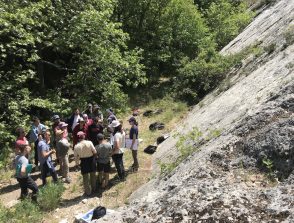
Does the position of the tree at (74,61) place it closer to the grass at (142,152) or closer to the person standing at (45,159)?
the grass at (142,152)

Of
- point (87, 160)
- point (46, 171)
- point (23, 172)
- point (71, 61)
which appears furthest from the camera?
point (71, 61)

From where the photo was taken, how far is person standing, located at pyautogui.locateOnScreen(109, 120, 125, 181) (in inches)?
437

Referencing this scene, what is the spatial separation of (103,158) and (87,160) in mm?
438

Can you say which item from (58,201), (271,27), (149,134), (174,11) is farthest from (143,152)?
(174,11)

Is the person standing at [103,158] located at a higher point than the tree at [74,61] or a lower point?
lower

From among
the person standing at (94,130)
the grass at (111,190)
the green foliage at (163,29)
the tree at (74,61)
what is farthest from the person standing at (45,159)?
the green foliage at (163,29)

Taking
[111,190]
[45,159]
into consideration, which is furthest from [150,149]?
[45,159]

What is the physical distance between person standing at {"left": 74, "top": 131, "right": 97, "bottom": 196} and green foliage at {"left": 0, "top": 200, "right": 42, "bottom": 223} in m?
1.57

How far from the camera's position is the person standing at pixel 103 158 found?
10.6 metres

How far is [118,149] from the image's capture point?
438 inches

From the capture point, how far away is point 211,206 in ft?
15.2

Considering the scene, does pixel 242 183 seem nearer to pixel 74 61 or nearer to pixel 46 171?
pixel 46 171

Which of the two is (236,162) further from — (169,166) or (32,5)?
(32,5)

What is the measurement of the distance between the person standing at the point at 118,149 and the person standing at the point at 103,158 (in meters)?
0.40
